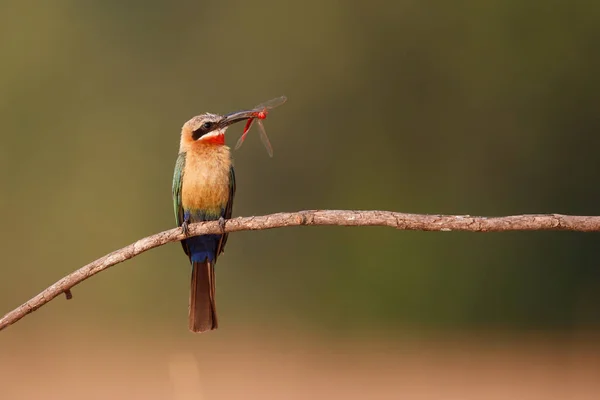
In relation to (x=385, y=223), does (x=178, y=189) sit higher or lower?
higher

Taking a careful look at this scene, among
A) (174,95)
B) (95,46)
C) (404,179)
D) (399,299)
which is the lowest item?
(399,299)

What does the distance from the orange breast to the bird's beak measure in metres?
0.09

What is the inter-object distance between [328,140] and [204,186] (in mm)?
5819

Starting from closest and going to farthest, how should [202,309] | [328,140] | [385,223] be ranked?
[385,223]
[202,309]
[328,140]

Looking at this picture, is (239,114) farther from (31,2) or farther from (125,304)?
(31,2)

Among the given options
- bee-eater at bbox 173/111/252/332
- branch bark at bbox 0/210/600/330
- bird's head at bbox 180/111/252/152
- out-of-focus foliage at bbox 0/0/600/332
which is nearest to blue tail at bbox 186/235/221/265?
bee-eater at bbox 173/111/252/332

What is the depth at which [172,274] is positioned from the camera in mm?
8250

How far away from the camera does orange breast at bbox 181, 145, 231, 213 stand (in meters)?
3.12

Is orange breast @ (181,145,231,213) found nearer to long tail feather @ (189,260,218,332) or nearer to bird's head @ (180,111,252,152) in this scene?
bird's head @ (180,111,252,152)

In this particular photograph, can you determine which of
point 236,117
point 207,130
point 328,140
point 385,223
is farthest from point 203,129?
point 328,140

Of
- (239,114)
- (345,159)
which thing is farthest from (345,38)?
(239,114)

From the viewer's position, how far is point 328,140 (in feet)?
29.1

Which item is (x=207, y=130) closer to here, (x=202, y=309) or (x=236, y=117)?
(x=236, y=117)

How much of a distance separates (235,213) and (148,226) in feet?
2.81
